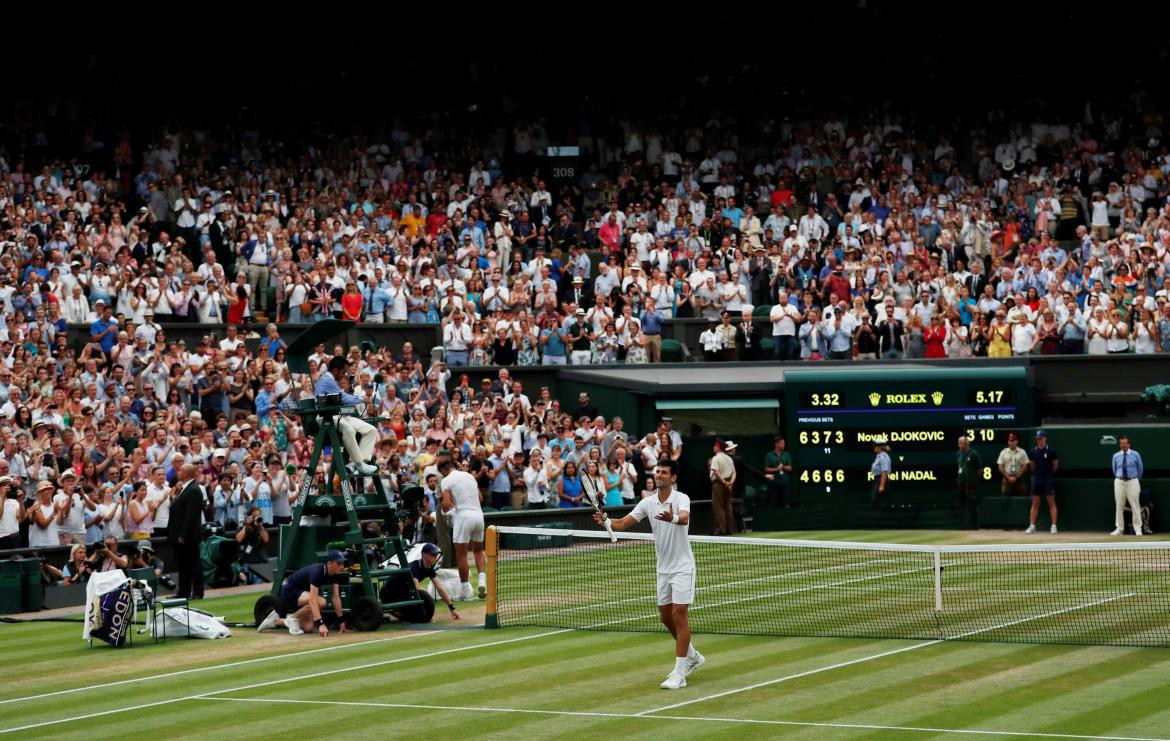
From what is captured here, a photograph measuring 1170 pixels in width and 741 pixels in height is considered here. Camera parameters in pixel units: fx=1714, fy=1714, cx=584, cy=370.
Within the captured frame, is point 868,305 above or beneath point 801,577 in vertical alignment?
above

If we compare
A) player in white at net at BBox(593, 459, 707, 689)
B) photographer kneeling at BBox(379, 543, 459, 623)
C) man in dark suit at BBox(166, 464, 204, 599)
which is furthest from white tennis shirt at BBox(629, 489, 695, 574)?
man in dark suit at BBox(166, 464, 204, 599)

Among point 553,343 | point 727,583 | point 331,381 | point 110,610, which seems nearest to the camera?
point 110,610

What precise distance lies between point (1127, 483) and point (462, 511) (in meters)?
13.7

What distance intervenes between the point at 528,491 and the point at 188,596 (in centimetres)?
926

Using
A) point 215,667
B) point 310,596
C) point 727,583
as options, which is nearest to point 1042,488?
point 727,583

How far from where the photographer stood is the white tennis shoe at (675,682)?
14547 millimetres

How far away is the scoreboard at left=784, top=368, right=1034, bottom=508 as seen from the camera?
3147 cm

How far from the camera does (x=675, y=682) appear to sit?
14555mm

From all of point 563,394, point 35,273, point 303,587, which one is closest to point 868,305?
point 563,394

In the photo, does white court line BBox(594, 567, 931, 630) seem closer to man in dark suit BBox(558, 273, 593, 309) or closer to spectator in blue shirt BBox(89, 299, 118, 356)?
spectator in blue shirt BBox(89, 299, 118, 356)

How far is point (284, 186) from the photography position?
38344 millimetres

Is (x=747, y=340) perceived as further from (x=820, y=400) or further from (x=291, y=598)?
(x=291, y=598)

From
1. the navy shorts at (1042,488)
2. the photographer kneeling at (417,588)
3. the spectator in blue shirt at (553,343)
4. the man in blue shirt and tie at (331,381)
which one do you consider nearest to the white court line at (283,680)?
the photographer kneeling at (417,588)

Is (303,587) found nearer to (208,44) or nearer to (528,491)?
(528,491)
